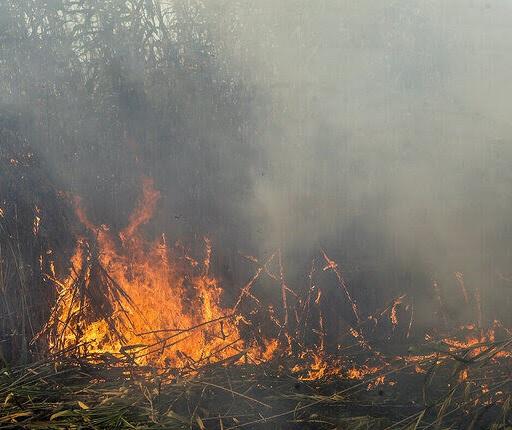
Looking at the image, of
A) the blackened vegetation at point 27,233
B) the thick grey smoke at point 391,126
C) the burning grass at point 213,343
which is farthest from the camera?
the thick grey smoke at point 391,126

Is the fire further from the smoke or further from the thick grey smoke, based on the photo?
the thick grey smoke

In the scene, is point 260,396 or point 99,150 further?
point 99,150

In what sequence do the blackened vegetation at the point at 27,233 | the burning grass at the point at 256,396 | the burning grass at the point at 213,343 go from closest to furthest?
the burning grass at the point at 256,396 → the burning grass at the point at 213,343 → the blackened vegetation at the point at 27,233

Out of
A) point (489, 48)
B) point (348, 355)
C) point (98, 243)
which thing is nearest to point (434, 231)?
point (348, 355)

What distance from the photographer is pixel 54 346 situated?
4.07m

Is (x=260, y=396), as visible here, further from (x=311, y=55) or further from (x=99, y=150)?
(x=311, y=55)

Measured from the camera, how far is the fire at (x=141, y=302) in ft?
13.6

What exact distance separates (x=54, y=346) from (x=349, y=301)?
2.00m

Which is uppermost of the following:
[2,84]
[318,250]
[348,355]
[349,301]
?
[2,84]

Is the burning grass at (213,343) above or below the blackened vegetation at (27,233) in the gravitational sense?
below

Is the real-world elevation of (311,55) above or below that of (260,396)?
above

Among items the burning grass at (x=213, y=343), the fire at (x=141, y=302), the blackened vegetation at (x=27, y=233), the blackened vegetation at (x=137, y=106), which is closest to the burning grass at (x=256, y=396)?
the burning grass at (x=213, y=343)

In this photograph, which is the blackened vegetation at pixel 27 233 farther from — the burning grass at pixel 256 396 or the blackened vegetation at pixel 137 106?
the burning grass at pixel 256 396

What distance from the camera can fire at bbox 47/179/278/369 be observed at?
4141 millimetres
